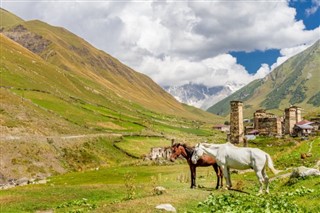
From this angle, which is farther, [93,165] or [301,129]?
[301,129]

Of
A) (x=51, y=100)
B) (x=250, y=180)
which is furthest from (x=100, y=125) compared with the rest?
(x=250, y=180)

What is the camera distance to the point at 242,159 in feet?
87.5

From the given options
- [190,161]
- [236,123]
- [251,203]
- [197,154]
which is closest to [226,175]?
[197,154]

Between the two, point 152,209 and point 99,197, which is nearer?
point 152,209

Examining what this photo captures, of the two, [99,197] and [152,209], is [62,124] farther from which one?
[152,209]

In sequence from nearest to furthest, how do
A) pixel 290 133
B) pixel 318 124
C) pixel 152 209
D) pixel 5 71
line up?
pixel 152 209
pixel 290 133
pixel 318 124
pixel 5 71

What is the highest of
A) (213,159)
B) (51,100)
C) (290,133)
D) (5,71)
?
(5,71)

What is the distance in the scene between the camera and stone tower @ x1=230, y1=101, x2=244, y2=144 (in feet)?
337

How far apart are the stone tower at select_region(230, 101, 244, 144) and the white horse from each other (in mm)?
75705

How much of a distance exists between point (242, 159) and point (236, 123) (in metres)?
78.5

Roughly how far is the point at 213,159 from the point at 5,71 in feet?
569

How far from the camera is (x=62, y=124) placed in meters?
138

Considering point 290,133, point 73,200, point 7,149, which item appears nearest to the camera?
point 73,200

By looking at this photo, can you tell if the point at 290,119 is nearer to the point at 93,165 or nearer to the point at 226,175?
the point at 93,165
